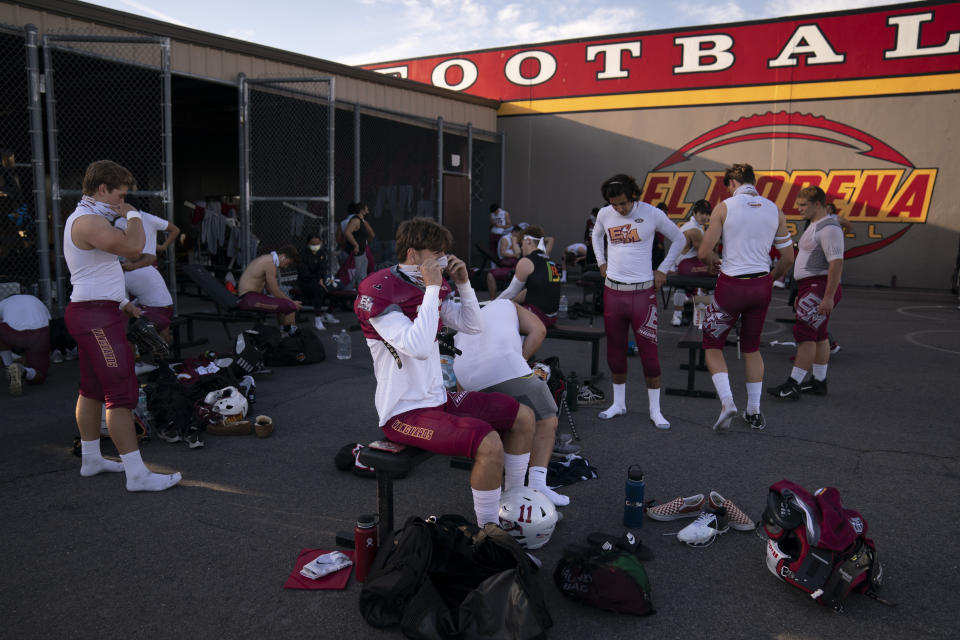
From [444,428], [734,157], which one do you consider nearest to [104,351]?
[444,428]

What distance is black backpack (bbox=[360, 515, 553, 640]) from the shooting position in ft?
8.07

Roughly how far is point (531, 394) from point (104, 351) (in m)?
2.41

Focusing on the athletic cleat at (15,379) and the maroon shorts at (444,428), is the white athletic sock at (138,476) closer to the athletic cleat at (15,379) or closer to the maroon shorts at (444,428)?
the maroon shorts at (444,428)

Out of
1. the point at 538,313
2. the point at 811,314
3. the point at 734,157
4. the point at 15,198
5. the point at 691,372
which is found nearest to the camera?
the point at 538,313

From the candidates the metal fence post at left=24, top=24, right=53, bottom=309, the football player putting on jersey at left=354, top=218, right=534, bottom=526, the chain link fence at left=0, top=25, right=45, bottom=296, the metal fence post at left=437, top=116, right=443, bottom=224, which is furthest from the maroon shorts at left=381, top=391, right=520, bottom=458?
the metal fence post at left=437, top=116, right=443, bottom=224

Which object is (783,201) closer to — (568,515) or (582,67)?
(582,67)

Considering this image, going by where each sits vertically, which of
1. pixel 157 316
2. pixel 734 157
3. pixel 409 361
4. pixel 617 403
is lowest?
pixel 617 403

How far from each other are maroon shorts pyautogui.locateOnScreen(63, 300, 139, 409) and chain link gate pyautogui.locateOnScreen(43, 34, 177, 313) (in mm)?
3197

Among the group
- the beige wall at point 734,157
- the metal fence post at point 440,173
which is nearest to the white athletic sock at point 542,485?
the metal fence post at point 440,173

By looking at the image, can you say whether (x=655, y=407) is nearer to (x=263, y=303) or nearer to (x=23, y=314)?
(x=263, y=303)

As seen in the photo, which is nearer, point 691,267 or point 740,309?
point 740,309

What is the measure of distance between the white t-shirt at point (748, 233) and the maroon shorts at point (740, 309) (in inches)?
3.5

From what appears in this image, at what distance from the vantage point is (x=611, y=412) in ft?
18.1

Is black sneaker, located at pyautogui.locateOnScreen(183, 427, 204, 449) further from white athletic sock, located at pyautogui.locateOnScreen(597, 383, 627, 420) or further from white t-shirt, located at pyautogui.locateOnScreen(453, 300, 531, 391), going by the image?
white athletic sock, located at pyautogui.locateOnScreen(597, 383, 627, 420)
